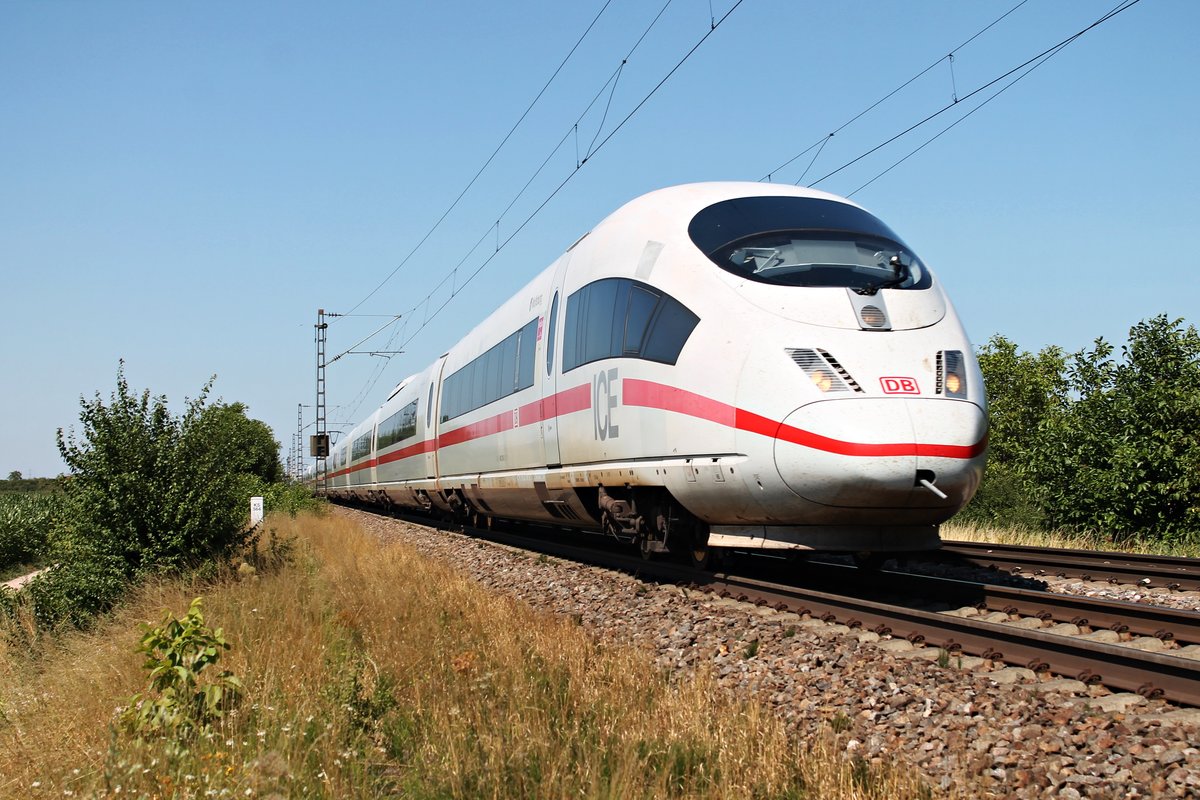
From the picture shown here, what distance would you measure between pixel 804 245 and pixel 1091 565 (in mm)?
4187

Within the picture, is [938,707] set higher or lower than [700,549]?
lower

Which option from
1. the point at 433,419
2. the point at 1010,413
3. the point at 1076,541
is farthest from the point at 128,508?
the point at 1010,413

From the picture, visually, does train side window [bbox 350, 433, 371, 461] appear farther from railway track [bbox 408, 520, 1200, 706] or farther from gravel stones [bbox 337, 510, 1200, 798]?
gravel stones [bbox 337, 510, 1200, 798]

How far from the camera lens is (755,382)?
7430 millimetres

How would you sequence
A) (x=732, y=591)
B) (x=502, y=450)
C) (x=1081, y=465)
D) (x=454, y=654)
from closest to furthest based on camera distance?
1. (x=454, y=654)
2. (x=732, y=591)
3. (x=502, y=450)
4. (x=1081, y=465)

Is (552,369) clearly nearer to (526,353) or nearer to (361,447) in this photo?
(526,353)

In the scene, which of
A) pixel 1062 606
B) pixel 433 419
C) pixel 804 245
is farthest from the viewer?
pixel 433 419

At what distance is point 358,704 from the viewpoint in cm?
515

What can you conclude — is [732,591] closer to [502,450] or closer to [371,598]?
[371,598]

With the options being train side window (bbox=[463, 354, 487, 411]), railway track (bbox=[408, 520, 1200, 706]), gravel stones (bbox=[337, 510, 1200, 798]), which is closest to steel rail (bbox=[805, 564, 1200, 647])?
railway track (bbox=[408, 520, 1200, 706])

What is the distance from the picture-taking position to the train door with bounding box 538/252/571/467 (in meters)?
11.5

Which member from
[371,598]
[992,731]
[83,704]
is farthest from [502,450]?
[992,731]

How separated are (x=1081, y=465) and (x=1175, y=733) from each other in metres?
11.9

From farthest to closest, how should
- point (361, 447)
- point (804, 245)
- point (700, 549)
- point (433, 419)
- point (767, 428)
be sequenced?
point (361, 447) → point (433, 419) → point (700, 549) → point (804, 245) → point (767, 428)
